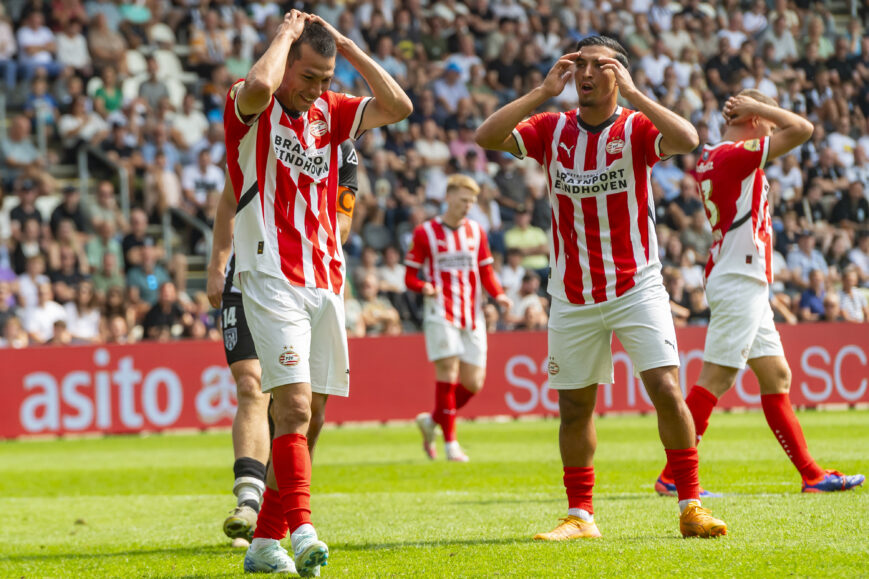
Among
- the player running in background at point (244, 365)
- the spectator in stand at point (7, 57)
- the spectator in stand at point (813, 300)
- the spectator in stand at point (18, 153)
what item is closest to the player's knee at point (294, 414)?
the player running in background at point (244, 365)

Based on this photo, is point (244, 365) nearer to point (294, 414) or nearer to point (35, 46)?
point (294, 414)

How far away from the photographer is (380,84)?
537cm

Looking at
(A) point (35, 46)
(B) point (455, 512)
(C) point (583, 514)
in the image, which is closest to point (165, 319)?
(A) point (35, 46)

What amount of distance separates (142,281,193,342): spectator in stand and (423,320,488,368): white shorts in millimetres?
5849

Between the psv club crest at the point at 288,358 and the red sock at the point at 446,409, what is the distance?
6.36 metres

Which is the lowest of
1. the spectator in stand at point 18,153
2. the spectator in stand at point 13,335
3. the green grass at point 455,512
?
the green grass at point 455,512

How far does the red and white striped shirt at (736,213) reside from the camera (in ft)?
24.8

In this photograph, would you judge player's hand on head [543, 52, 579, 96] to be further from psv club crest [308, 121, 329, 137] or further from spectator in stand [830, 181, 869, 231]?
spectator in stand [830, 181, 869, 231]

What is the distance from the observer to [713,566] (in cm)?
479

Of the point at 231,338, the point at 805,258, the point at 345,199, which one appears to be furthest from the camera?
the point at 805,258

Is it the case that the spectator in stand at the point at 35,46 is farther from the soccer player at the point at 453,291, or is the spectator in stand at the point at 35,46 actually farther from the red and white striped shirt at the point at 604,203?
the red and white striped shirt at the point at 604,203

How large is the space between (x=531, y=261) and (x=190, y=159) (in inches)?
234

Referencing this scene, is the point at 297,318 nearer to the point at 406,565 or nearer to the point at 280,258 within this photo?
the point at 280,258

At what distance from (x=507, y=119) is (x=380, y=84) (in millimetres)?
762
